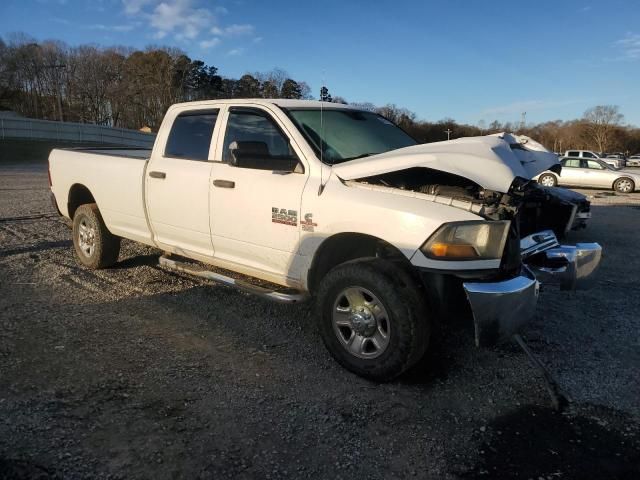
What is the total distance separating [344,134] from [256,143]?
851 millimetres

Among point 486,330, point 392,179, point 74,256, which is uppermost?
point 392,179

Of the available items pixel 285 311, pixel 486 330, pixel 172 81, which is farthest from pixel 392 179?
pixel 172 81

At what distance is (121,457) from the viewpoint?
2.61 metres

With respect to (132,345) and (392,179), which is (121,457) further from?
(392,179)

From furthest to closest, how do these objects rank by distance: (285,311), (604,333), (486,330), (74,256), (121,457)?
(74,256), (285,311), (604,333), (486,330), (121,457)

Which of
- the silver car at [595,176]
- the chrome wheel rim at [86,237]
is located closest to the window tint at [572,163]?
the silver car at [595,176]

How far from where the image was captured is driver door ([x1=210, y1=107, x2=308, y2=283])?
3887 millimetres

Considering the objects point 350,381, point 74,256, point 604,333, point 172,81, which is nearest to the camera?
point 350,381

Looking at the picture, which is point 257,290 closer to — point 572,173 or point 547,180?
point 547,180

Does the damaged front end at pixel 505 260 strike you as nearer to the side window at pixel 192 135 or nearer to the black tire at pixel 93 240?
the side window at pixel 192 135

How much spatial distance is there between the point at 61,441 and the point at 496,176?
9.82 feet

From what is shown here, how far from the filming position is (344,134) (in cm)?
438

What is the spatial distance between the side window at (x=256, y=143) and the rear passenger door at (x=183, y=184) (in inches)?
9.2

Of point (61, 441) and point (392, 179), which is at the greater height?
point (392, 179)
